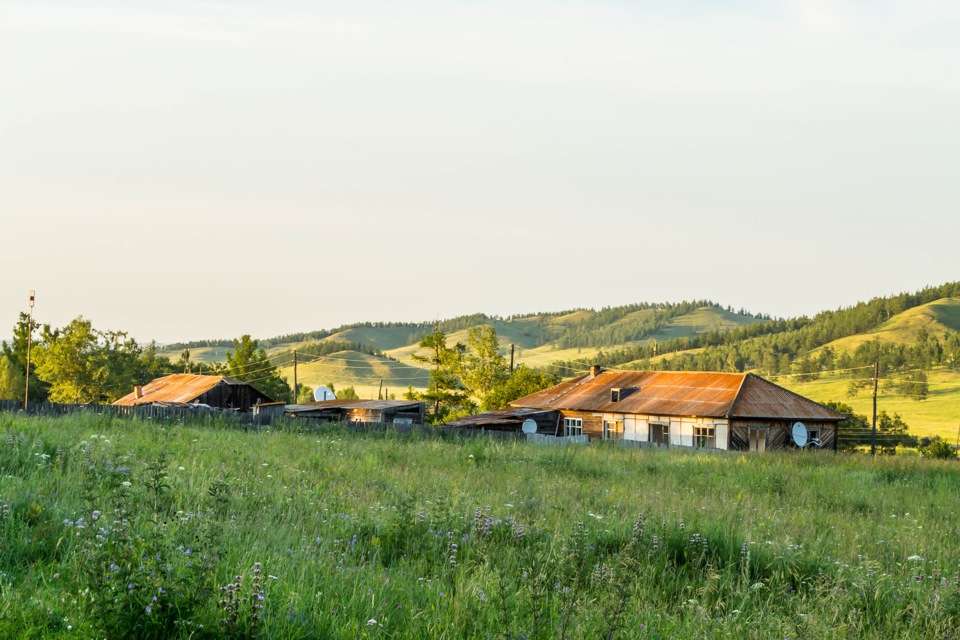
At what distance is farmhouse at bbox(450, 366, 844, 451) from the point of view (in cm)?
5191

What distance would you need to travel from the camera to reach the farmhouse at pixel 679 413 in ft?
170

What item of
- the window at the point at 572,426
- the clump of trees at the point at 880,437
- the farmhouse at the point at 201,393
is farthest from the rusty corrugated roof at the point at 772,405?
the farmhouse at the point at 201,393

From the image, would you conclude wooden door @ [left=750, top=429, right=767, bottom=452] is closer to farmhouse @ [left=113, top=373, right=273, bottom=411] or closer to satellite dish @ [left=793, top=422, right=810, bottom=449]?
satellite dish @ [left=793, top=422, right=810, bottom=449]

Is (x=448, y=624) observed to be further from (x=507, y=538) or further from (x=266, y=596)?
(x=507, y=538)

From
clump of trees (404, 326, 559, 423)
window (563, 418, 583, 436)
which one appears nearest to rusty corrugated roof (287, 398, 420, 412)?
window (563, 418, 583, 436)

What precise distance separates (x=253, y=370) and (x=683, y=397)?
2379 inches

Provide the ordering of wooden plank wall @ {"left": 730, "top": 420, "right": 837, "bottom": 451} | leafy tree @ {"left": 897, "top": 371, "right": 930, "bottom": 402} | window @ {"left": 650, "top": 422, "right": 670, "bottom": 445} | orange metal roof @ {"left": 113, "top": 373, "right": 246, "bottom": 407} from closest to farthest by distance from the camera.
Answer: wooden plank wall @ {"left": 730, "top": 420, "right": 837, "bottom": 451}, window @ {"left": 650, "top": 422, "right": 670, "bottom": 445}, orange metal roof @ {"left": 113, "top": 373, "right": 246, "bottom": 407}, leafy tree @ {"left": 897, "top": 371, "right": 930, "bottom": 402}

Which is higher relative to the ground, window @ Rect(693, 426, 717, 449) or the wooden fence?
the wooden fence

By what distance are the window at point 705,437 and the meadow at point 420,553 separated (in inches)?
1472

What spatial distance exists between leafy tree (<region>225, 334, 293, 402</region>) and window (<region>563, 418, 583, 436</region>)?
49.6m

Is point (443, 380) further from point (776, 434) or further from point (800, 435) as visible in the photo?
point (800, 435)

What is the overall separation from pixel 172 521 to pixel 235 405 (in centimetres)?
6604

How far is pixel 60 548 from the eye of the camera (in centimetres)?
646

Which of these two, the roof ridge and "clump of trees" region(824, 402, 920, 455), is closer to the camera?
the roof ridge
